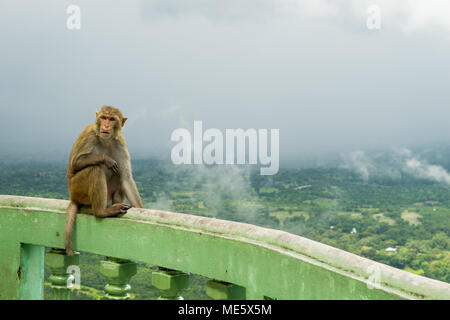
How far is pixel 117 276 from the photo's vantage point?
2445mm

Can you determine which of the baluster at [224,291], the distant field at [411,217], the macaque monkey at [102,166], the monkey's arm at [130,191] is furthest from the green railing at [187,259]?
the distant field at [411,217]

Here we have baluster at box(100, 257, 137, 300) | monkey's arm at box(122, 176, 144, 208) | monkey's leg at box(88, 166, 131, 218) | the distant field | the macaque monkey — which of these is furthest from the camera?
the distant field

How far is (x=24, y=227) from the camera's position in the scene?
2.86 metres

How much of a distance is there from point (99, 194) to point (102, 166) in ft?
1.36

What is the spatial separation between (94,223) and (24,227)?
1.66 feet

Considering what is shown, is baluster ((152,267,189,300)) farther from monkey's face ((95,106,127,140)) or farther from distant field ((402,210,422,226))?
distant field ((402,210,422,226))

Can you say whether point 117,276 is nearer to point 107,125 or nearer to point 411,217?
point 107,125

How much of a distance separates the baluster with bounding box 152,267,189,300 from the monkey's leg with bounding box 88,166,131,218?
28.8 inches

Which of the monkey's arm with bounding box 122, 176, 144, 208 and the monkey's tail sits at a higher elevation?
the monkey's arm with bounding box 122, 176, 144, 208

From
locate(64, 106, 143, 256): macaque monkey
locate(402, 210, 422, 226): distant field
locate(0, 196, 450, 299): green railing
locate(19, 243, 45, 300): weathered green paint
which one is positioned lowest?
locate(402, 210, 422, 226): distant field

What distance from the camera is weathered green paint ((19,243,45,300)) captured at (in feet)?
9.29

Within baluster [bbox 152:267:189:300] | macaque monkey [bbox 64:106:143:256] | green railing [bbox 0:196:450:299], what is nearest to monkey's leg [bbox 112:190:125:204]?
macaque monkey [bbox 64:106:143:256]

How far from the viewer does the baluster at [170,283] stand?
7.27 ft
